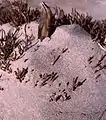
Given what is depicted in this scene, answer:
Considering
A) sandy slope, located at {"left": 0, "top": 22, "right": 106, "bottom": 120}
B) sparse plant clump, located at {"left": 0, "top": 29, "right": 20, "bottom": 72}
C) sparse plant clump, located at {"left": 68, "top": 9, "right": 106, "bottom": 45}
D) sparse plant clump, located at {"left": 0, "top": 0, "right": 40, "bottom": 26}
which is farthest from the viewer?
sparse plant clump, located at {"left": 0, "top": 0, "right": 40, "bottom": 26}

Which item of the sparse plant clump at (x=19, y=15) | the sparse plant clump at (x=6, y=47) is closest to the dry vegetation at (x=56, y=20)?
the sparse plant clump at (x=19, y=15)

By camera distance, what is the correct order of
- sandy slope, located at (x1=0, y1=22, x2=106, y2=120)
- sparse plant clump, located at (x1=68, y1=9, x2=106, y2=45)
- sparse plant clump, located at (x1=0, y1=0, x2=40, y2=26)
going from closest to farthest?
sandy slope, located at (x1=0, y1=22, x2=106, y2=120), sparse plant clump, located at (x1=68, y1=9, x2=106, y2=45), sparse plant clump, located at (x1=0, y1=0, x2=40, y2=26)

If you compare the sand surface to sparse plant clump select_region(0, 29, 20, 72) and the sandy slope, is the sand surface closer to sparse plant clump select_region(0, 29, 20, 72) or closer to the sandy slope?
the sandy slope

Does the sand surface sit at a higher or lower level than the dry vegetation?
lower

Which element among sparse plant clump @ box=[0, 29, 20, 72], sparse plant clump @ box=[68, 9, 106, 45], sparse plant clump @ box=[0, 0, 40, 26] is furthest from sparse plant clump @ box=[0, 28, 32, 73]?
sparse plant clump @ box=[68, 9, 106, 45]

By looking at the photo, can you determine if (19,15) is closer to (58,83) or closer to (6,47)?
(6,47)

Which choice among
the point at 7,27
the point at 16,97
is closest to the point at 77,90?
the point at 16,97

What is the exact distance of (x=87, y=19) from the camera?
6.90 m

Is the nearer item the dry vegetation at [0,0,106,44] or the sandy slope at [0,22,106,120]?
the sandy slope at [0,22,106,120]

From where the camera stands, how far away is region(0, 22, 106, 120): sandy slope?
542cm

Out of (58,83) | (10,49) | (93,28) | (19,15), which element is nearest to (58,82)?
(58,83)

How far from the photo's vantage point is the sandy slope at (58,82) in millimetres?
5418

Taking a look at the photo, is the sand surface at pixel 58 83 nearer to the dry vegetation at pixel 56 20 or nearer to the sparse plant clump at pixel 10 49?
the sparse plant clump at pixel 10 49

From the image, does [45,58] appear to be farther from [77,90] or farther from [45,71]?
[77,90]
